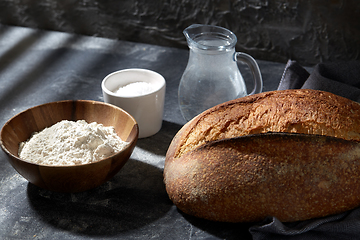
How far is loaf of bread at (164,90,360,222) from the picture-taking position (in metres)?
0.77

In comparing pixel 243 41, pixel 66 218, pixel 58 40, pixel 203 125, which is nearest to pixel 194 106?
pixel 203 125

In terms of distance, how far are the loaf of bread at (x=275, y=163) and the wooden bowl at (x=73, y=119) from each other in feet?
0.55

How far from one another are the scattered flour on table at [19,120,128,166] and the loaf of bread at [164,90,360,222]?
7.4 inches

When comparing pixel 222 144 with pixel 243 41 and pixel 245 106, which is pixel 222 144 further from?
pixel 243 41

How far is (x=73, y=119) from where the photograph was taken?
1.08 metres

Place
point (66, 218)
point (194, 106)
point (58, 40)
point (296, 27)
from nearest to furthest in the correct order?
point (66, 218) < point (194, 106) < point (296, 27) < point (58, 40)

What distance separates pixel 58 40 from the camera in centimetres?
192

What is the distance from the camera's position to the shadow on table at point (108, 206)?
0.87 meters

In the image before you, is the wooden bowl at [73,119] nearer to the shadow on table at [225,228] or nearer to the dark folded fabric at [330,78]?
the shadow on table at [225,228]

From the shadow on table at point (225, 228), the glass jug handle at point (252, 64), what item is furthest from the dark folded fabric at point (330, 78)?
the shadow on table at point (225, 228)

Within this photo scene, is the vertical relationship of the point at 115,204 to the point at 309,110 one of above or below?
below

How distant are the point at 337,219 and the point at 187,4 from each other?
4.04 feet

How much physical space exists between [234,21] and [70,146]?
1.08 m

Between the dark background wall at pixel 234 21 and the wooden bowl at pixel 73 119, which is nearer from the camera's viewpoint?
the wooden bowl at pixel 73 119
